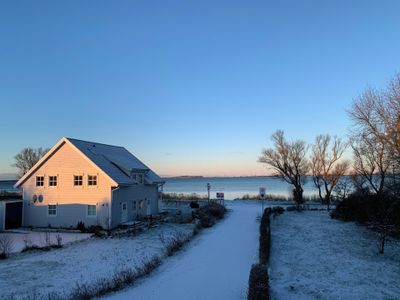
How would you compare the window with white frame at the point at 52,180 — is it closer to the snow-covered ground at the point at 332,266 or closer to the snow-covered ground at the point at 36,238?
the snow-covered ground at the point at 36,238

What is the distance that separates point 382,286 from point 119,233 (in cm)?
1686

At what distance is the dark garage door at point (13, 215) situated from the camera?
2741 centimetres

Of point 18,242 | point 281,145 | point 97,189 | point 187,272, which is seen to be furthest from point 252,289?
point 281,145

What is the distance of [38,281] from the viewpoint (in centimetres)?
1292

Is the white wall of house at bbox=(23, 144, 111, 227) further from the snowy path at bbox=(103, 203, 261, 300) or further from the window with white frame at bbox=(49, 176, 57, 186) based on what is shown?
the snowy path at bbox=(103, 203, 261, 300)

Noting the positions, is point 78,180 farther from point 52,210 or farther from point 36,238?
point 36,238

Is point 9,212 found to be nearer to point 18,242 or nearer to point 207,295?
point 18,242

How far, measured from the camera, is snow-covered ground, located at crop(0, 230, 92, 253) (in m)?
21.1

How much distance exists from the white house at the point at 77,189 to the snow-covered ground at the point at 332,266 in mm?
11979

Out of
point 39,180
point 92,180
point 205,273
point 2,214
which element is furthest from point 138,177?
point 205,273

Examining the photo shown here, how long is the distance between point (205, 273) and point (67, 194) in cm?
1829

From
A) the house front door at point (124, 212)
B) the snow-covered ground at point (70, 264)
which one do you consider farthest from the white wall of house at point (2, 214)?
the snow-covered ground at point (70, 264)

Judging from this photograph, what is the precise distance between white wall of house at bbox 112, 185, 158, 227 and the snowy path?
9.22 m

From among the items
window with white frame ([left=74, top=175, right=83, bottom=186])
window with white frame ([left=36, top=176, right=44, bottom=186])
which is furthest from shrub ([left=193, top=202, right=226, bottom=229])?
window with white frame ([left=36, top=176, right=44, bottom=186])
